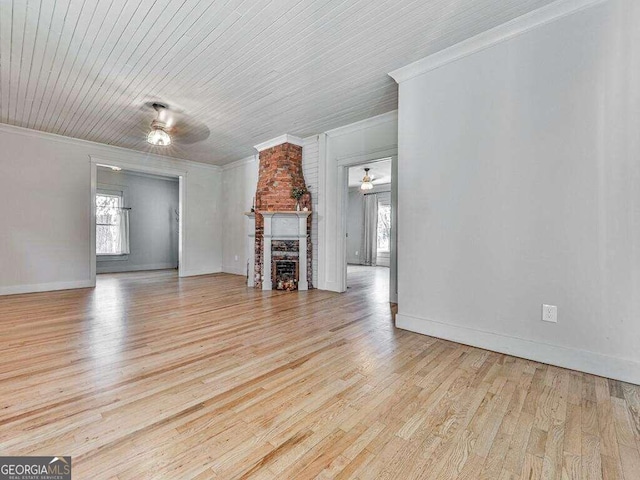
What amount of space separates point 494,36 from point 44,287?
7020 mm

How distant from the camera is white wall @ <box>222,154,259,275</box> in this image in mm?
6398

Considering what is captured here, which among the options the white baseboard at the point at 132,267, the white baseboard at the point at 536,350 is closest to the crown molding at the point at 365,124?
the white baseboard at the point at 536,350

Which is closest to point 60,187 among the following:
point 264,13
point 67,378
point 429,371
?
point 67,378

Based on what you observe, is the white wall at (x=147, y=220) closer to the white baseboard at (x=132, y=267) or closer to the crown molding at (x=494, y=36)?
the white baseboard at (x=132, y=267)

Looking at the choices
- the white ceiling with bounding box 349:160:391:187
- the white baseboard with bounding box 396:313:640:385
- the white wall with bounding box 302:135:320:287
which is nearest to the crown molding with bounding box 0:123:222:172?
the white wall with bounding box 302:135:320:287

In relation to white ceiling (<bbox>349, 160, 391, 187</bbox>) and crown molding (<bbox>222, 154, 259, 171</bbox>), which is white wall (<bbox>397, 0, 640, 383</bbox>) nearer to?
white ceiling (<bbox>349, 160, 391, 187</bbox>)

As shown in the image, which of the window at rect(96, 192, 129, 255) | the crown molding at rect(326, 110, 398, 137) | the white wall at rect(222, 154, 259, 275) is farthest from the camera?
the window at rect(96, 192, 129, 255)

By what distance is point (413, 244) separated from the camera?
2877mm

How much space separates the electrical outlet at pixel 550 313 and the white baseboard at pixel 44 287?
21.8ft

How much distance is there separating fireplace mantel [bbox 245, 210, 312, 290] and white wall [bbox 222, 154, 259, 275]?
1352 mm

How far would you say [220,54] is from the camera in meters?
A: 2.68

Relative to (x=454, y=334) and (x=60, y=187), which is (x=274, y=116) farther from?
(x=60, y=187)

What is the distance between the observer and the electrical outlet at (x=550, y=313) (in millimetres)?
2129

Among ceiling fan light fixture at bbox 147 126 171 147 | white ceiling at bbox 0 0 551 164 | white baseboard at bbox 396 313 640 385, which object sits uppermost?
white ceiling at bbox 0 0 551 164
